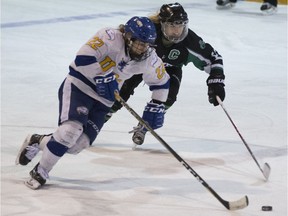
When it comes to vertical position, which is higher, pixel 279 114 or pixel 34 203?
pixel 34 203

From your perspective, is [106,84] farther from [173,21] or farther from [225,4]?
[225,4]

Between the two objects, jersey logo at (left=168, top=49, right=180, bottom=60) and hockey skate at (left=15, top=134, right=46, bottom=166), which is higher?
jersey logo at (left=168, top=49, right=180, bottom=60)

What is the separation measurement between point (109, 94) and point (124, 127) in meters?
1.41

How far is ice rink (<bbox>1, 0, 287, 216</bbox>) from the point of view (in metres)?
4.30

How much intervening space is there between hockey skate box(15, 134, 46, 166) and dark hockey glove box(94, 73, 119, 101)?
574 millimetres

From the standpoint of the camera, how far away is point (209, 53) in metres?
5.21

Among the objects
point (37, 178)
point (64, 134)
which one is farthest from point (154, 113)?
point (37, 178)

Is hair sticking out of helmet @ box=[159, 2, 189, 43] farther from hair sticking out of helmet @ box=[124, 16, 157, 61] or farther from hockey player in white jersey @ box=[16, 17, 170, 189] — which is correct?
hair sticking out of helmet @ box=[124, 16, 157, 61]

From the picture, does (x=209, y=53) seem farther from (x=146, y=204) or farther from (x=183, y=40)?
(x=146, y=204)

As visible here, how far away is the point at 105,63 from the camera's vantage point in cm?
452

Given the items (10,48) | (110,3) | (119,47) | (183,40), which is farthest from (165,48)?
(110,3)

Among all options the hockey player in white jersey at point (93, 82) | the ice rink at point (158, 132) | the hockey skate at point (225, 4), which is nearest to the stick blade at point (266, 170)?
the ice rink at point (158, 132)

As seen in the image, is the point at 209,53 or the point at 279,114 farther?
the point at 279,114

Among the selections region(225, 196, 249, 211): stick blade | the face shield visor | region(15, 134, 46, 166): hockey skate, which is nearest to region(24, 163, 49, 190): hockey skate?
region(15, 134, 46, 166): hockey skate
